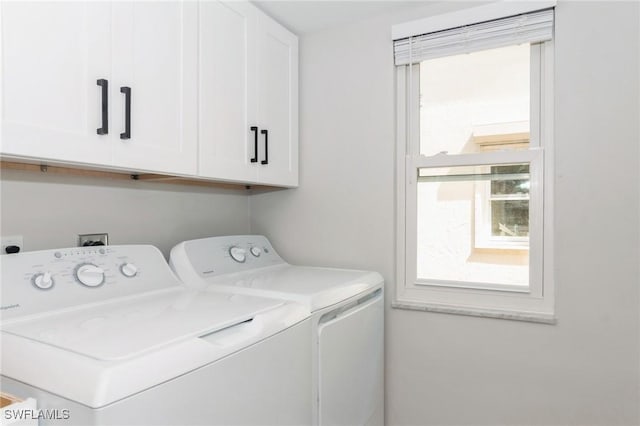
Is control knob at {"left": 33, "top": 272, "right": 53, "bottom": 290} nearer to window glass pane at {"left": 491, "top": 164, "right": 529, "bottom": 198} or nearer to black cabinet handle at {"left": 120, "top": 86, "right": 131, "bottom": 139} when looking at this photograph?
black cabinet handle at {"left": 120, "top": 86, "right": 131, "bottom": 139}

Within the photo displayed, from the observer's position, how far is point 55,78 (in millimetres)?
1041

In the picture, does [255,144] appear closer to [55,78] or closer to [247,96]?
[247,96]

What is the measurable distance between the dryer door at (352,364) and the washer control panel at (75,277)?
24.6 inches

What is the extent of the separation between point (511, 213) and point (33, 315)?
1.78 meters

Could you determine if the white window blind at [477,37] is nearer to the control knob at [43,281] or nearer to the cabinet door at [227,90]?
the cabinet door at [227,90]

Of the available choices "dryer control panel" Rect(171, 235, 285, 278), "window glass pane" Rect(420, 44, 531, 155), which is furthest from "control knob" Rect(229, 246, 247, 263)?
"window glass pane" Rect(420, 44, 531, 155)

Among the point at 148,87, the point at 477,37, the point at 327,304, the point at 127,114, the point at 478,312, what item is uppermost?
the point at 477,37

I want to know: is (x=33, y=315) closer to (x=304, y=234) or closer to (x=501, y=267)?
(x=304, y=234)

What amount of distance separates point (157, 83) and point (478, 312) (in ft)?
5.17

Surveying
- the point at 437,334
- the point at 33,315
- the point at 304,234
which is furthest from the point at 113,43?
the point at 437,334

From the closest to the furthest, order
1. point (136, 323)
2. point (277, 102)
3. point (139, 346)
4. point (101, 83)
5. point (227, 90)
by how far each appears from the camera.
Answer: point (139, 346) → point (136, 323) → point (101, 83) → point (227, 90) → point (277, 102)

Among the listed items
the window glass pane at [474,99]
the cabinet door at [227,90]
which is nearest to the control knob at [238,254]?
the cabinet door at [227,90]

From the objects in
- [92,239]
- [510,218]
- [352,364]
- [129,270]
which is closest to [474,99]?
[510,218]

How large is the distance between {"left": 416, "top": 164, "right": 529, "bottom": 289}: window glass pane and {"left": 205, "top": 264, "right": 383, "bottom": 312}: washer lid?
0.32m
